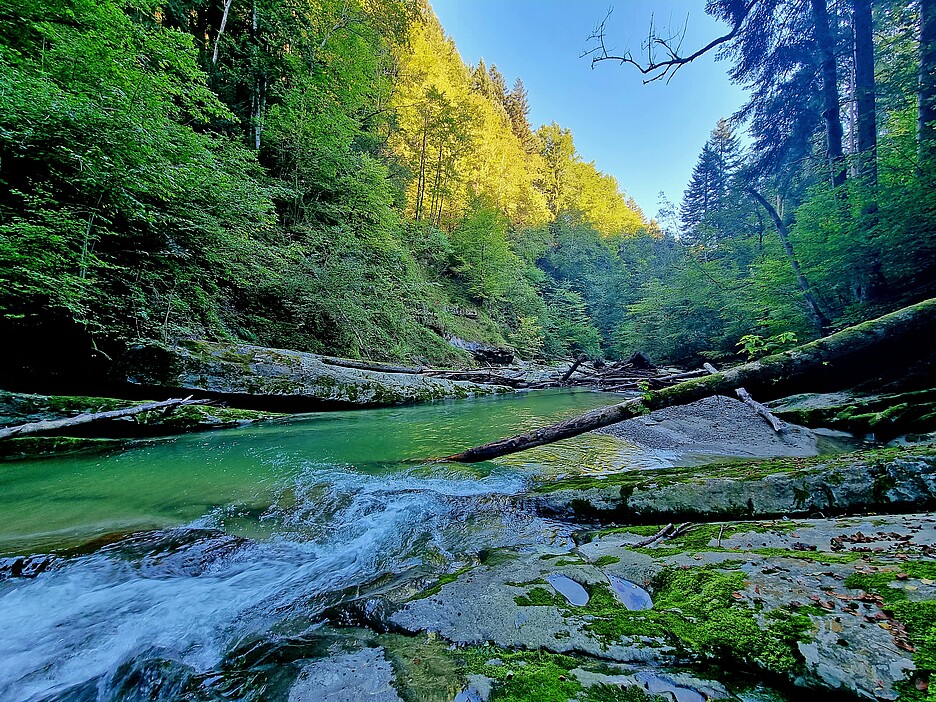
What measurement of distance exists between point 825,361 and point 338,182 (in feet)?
49.1

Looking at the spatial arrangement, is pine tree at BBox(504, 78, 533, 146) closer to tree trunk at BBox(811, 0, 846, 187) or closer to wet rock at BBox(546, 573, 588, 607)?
tree trunk at BBox(811, 0, 846, 187)

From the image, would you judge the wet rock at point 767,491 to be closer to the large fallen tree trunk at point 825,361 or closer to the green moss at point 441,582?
the green moss at point 441,582

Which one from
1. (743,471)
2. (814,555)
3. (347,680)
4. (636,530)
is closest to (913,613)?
(814,555)

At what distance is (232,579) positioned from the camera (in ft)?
8.25

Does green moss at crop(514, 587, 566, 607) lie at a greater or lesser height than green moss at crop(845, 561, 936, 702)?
lesser

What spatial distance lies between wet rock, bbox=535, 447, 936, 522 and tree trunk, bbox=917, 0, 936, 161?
8.86m

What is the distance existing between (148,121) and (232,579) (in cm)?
848

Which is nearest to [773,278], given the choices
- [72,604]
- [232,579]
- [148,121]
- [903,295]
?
[903,295]

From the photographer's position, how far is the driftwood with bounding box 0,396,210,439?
15.5 ft

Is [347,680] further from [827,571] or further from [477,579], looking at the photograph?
[827,571]

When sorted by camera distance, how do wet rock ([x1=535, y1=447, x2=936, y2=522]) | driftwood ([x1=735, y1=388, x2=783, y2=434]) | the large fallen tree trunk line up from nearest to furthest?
wet rock ([x1=535, y1=447, x2=936, y2=522]) < the large fallen tree trunk < driftwood ([x1=735, y1=388, x2=783, y2=434])

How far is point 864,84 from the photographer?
366 inches

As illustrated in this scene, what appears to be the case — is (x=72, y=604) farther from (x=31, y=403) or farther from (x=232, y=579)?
(x=31, y=403)

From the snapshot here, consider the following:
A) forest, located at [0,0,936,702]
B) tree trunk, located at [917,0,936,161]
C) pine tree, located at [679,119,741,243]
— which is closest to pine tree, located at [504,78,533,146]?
pine tree, located at [679,119,741,243]
